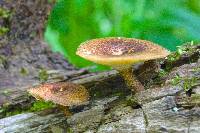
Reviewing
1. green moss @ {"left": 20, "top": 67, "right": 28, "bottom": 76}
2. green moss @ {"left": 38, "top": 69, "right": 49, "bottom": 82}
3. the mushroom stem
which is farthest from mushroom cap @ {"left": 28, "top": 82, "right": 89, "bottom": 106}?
green moss @ {"left": 20, "top": 67, "right": 28, "bottom": 76}

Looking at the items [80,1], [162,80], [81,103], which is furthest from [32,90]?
[80,1]

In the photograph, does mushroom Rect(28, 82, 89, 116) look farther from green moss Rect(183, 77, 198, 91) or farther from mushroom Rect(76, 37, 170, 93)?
green moss Rect(183, 77, 198, 91)

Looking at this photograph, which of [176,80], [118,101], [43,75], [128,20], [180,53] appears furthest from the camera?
[43,75]

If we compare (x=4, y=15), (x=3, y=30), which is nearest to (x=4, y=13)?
(x=4, y=15)

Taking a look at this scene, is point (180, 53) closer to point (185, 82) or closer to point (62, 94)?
point (185, 82)

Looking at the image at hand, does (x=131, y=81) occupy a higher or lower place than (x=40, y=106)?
higher

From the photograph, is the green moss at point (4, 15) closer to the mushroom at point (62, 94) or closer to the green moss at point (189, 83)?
the mushroom at point (62, 94)

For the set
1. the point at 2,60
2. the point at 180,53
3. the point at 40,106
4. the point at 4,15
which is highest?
the point at 4,15
